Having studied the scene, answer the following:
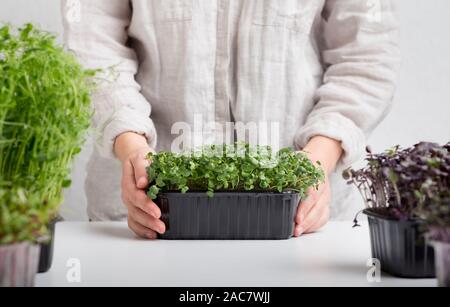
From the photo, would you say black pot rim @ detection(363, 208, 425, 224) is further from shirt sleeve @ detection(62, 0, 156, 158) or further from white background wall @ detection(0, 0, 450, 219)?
white background wall @ detection(0, 0, 450, 219)

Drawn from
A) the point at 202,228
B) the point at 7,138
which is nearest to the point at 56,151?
the point at 7,138

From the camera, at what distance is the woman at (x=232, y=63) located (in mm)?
1638

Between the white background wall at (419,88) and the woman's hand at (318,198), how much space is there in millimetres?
1076

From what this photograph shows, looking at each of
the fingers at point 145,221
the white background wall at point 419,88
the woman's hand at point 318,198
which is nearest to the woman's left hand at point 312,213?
the woman's hand at point 318,198

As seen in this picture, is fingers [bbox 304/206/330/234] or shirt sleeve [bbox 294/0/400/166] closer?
fingers [bbox 304/206/330/234]

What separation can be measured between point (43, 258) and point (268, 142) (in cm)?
96

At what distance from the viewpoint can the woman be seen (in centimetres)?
164

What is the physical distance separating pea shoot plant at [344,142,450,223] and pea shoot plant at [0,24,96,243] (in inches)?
16.4

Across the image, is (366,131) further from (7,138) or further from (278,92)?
(7,138)

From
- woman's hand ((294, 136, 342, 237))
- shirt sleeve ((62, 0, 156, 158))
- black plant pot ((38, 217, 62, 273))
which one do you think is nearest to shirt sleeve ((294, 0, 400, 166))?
woman's hand ((294, 136, 342, 237))

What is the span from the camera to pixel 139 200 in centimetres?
114

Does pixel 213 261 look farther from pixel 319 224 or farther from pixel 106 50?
pixel 106 50

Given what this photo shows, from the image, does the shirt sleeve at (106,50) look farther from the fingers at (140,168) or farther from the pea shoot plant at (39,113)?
the pea shoot plant at (39,113)

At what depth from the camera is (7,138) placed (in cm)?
76
